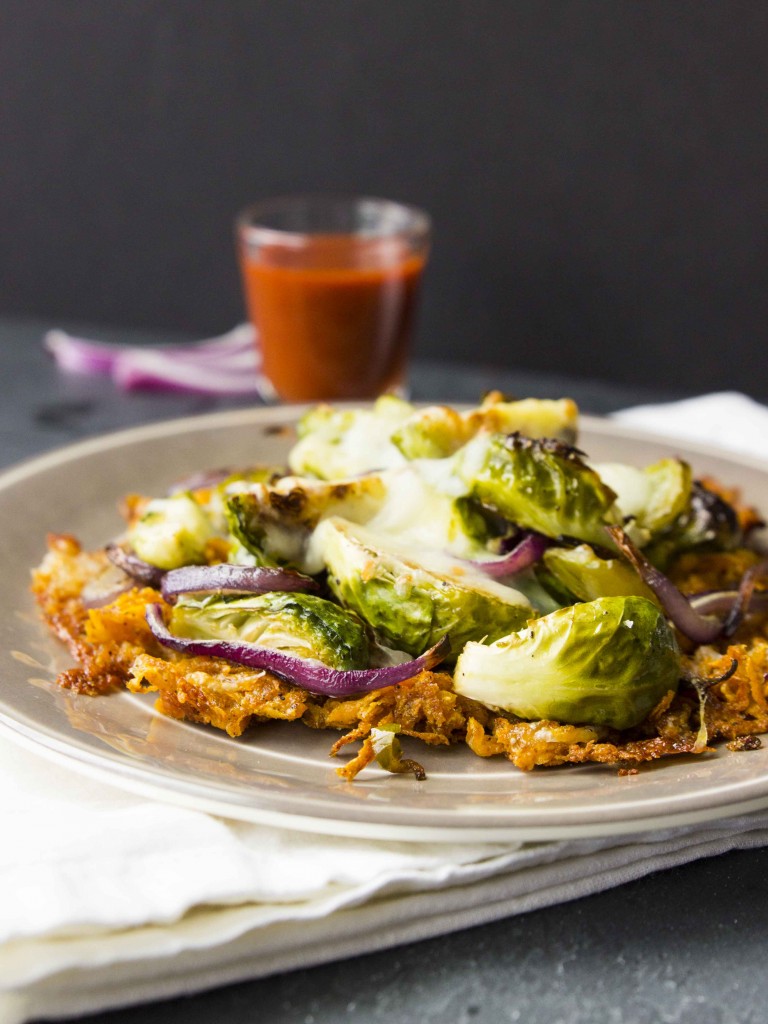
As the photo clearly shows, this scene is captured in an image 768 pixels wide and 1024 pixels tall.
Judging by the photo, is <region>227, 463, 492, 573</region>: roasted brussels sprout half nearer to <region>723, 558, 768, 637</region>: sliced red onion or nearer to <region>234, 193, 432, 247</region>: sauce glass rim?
<region>723, 558, 768, 637</region>: sliced red onion

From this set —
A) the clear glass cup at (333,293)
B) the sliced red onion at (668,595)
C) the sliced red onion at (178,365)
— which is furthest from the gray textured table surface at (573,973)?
the sliced red onion at (178,365)

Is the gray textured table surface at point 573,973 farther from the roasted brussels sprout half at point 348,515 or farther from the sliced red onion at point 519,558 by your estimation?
the roasted brussels sprout half at point 348,515

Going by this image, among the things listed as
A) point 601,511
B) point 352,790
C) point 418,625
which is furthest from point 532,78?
point 352,790

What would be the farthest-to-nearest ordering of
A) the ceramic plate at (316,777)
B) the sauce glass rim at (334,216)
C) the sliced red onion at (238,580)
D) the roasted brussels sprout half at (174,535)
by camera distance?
the sauce glass rim at (334,216)
the roasted brussels sprout half at (174,535)
the sliced red onion at (238,580)
the ceramic plate at (316,777)

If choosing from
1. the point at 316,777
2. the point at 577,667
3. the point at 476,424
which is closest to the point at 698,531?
the point at 476,424

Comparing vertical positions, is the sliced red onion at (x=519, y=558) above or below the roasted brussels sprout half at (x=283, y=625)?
above

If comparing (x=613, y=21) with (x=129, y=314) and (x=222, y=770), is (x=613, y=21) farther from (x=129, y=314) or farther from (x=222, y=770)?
(x=222, y=770)

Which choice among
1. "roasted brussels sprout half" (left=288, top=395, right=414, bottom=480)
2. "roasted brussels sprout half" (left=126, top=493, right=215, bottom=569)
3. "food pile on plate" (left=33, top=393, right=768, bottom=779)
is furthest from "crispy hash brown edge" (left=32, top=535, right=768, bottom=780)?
"roasted brussels sprout half" (left=288, top=395, right=414, bottom=480)

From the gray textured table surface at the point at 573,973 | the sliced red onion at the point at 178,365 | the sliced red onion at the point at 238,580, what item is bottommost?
the sliced red onion at the point at 178,365
